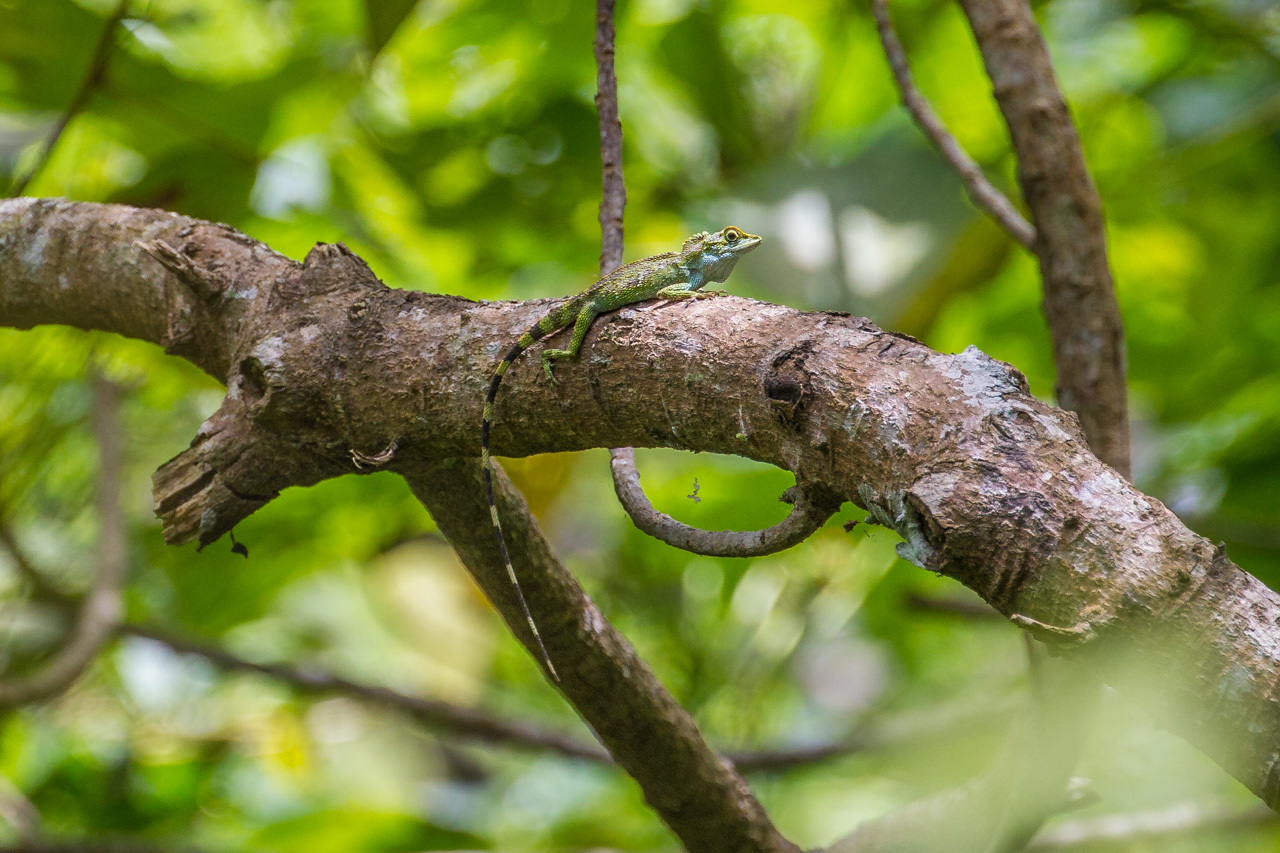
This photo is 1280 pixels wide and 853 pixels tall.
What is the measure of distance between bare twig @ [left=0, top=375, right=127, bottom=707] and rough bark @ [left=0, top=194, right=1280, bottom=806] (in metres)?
1.30

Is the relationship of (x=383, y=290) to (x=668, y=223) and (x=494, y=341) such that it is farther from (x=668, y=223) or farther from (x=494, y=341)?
(x=668, y=223)

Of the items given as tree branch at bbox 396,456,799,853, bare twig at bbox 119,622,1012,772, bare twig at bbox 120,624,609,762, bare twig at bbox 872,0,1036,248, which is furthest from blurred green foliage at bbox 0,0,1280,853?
tree branch at bbox 396,456,799,853

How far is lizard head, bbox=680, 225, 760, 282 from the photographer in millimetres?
2613

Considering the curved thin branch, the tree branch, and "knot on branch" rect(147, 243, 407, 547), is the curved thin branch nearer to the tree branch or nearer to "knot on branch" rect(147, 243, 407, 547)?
the tree branch

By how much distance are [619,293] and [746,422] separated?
76cm

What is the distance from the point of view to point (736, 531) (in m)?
1.42

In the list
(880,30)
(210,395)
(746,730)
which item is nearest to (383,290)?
(880,30)

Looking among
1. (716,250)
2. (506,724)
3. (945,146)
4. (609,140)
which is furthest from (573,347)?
(506,724)

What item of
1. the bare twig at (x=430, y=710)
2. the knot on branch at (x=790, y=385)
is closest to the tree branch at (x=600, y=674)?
the knot on branch at (x=790, y=385)

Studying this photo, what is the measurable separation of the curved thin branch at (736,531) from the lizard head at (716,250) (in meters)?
1.09

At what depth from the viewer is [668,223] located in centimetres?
387

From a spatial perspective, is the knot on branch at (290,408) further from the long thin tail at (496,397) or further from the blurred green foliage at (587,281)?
the blurred green foliage at (587,281)

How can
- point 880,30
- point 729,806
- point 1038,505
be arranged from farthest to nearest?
point 880,30 → point 729,806 → point 1038,505

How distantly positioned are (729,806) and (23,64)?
116 inches
